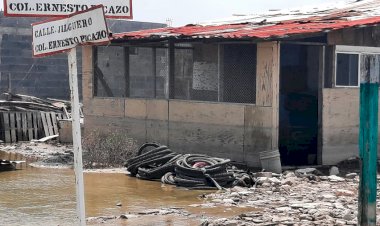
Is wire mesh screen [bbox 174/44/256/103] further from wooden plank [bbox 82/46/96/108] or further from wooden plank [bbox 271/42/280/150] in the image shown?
wooden plank [bbox 82/46/96/108]

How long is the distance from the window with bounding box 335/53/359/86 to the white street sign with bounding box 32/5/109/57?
1010 centimetres

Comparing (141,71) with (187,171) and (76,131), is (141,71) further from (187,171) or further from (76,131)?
(76,131)

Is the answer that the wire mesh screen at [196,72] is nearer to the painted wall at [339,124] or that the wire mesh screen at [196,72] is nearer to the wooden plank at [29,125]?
the painted wall at [339,124]

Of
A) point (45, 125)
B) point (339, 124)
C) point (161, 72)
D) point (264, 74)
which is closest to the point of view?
point (264, 74)

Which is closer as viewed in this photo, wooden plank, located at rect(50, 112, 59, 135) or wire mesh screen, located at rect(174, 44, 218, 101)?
wire mesh screen, located at rect(174, 44, 218, 101)

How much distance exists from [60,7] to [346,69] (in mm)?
10558

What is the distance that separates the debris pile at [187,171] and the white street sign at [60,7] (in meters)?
6.63

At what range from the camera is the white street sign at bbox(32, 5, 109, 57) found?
5.41 metres

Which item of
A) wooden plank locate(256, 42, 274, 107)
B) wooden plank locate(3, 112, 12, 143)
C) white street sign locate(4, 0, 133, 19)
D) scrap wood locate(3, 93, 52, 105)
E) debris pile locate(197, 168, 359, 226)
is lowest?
debris pile locate(197, 168, 359, 226)

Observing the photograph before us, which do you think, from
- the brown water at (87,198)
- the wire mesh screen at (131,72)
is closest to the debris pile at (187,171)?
the brown water at (87,198)

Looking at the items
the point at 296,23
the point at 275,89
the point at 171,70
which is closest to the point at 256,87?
the point at 275,89

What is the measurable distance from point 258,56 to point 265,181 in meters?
3.09

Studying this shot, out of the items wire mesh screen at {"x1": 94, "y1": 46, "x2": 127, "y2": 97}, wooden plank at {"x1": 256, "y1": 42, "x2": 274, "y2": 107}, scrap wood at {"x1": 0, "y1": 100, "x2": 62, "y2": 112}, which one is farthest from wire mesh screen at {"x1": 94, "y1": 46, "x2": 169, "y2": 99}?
scrap wood at {"x1": 0, "y1": 100, "x2": 62, "y2": 112}

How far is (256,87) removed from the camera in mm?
14172
